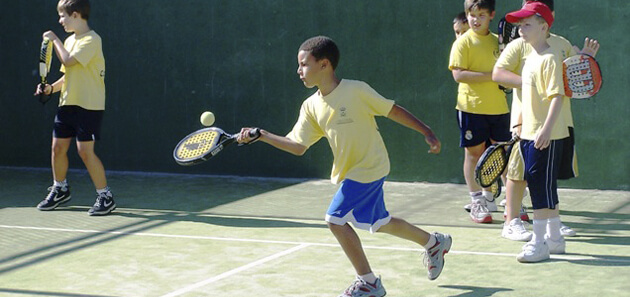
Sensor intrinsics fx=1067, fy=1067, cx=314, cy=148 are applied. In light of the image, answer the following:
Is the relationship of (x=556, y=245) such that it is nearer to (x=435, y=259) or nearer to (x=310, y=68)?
(x=435, y=259)

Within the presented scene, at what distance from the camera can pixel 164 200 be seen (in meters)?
8.35

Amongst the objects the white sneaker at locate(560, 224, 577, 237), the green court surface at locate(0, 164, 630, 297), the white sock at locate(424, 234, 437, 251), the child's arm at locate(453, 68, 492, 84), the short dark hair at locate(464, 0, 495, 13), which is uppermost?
the short dark hair at locate(464, 0, 495, 13)

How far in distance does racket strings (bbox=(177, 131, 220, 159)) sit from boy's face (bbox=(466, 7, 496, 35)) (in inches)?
100

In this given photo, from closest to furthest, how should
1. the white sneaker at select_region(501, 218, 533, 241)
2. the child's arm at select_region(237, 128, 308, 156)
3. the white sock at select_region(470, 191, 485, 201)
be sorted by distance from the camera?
the child's arm at select_region(237, 128, 308, 156), the white sneaker at select_region(501, 218, 533, 241), the white sock at select_region(470, 191, 485, 201)

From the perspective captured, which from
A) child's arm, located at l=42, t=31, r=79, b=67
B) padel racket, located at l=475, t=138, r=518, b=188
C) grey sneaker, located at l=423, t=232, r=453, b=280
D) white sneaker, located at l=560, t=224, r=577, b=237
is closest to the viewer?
grey sneaker, located at l=423, t=232, r=453, b=280

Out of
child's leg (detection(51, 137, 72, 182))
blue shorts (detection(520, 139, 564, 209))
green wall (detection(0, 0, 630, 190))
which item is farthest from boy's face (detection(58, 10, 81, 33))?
blue shorts (detection(520, 139, 564, 209))

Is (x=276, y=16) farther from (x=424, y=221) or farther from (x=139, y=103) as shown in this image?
(x=424, y=221)

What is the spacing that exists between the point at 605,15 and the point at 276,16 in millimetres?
2800

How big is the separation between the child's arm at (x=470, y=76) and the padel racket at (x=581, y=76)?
4.15 ft

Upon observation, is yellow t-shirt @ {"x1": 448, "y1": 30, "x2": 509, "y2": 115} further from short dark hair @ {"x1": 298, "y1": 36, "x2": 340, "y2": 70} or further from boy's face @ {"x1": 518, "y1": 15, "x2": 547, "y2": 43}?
short dark hair @ {"x1": 298, "y1": 36, "x2": 340, "y2": 70}

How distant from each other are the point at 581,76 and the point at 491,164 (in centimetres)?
69

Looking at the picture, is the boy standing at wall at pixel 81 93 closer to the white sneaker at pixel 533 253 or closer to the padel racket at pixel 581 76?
the white sneaker at pixel 533 253

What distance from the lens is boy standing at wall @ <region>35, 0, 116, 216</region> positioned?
24.8ft

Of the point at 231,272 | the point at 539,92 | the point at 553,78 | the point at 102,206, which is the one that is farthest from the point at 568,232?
the point at 102,206
